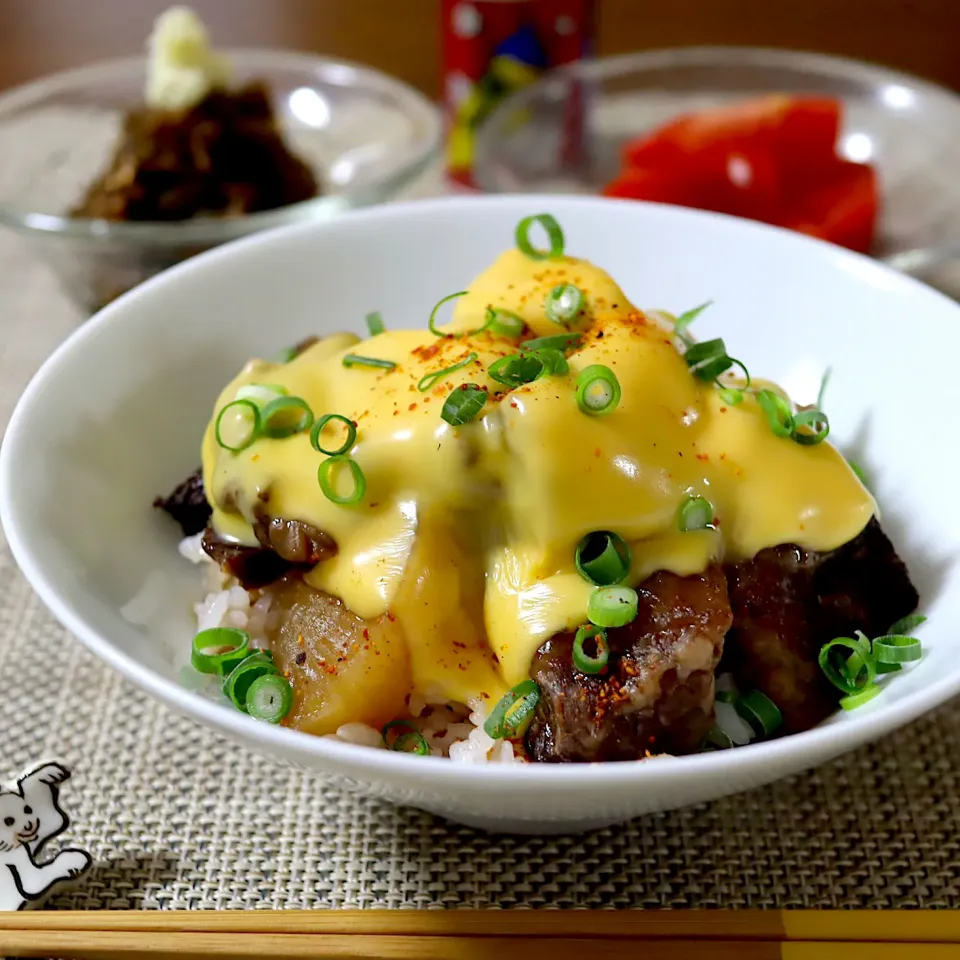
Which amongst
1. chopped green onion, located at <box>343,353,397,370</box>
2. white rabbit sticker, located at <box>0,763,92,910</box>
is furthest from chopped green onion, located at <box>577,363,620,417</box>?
white rabbit sticker, located at <box>0,763,92,910</box>

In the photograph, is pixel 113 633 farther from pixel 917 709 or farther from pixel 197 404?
pixel 917 709

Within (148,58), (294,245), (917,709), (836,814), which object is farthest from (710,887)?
(148,58)

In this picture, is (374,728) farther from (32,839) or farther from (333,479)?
(32,839)

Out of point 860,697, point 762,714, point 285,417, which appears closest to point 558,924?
point 762,714

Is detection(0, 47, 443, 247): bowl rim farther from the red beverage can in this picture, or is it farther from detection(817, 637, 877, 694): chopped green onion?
detection(817, 637, 877, 694): chopped green onion

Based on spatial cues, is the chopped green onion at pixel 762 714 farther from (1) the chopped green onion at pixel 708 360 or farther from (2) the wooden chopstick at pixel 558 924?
(1) the chopped green onion at pixel 708 360

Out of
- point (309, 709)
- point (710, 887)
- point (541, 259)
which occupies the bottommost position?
point (710, 887)

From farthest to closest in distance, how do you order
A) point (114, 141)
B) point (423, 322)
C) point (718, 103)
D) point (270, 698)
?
1. point (718, 103)
2. point (114, 141)
3. point (423, 322)
4. point (270, 698)
